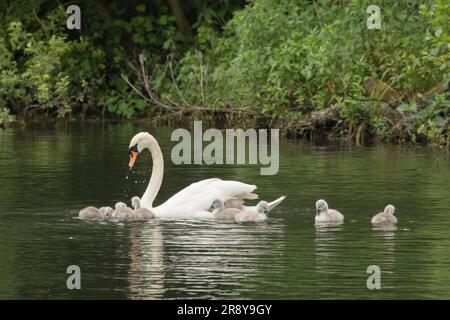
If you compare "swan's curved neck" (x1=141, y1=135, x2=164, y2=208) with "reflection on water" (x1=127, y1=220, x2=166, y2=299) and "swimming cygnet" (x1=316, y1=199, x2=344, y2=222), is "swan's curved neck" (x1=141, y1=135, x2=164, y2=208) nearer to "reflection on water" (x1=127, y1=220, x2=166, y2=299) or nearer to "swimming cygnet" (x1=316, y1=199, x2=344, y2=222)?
"reflection on water" (x1=127, y1=220, x2=166, y2=299)

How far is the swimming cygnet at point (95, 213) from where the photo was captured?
52.3ft

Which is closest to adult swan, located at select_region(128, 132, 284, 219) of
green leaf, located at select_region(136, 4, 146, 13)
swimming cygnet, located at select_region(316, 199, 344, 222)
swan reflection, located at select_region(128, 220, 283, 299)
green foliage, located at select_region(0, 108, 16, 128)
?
swan reflection, located at select_region(128, 220, 283, 299)

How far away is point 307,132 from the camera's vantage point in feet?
90.8

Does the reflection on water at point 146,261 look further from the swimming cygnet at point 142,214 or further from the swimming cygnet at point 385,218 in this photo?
the swimming cygnet at point 385,218

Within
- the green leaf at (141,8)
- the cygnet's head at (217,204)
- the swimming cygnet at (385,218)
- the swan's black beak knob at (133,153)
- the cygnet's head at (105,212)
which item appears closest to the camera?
the swimming cygnet at (385,218)

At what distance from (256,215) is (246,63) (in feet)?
43.5

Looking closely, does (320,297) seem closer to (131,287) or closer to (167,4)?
(131,287)

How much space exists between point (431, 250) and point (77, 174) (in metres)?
7.88

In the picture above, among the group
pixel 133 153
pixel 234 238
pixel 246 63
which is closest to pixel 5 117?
pixel 246 63

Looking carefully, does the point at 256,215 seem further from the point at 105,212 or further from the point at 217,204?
the point at 105,212

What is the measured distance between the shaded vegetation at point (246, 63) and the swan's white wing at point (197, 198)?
Answer: 18.3 feet

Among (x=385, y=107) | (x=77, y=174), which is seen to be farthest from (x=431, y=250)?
(x=385, y=107)

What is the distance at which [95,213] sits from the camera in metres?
16.0

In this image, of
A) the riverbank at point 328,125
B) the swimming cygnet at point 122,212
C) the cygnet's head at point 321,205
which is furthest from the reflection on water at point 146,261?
the riverbank at point 328,125
